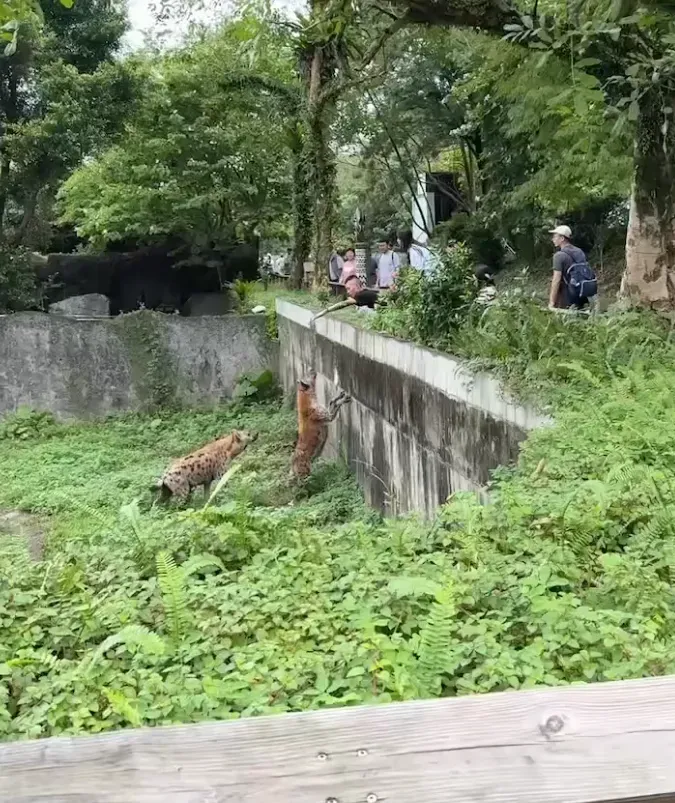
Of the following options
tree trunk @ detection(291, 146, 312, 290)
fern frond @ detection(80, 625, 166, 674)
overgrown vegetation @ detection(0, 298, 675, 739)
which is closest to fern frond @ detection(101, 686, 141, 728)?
overgrown vegetation @ detection(0, 298, 675, 739)

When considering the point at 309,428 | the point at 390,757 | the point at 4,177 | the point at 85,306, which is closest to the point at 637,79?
the point at 309,428

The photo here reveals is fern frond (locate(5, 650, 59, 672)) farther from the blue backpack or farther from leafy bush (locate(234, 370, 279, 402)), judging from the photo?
leafy bush (locate(234, 370, 279, 402))

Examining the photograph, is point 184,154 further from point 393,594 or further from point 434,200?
point 393,594

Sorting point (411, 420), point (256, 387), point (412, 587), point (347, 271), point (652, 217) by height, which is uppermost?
point (652, 217)

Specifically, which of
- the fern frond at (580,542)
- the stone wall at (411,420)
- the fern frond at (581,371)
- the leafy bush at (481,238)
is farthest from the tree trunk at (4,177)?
the fern frond at (580,542)

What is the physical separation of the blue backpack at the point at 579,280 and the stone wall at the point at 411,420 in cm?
210

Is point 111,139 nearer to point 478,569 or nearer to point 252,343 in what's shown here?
point 252,343

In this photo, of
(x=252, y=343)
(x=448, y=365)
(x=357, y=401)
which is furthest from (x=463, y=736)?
(x=252, y=343)

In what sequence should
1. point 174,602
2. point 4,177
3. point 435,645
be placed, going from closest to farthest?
point 435,645
point 174,602
point 4,177

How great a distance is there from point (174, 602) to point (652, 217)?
580 cm

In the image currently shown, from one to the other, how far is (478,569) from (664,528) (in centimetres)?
77

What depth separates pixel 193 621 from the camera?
3.05 m

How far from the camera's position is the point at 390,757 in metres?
1.40

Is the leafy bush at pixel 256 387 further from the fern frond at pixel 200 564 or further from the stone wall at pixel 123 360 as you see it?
the fern frond at pixel 200 564
